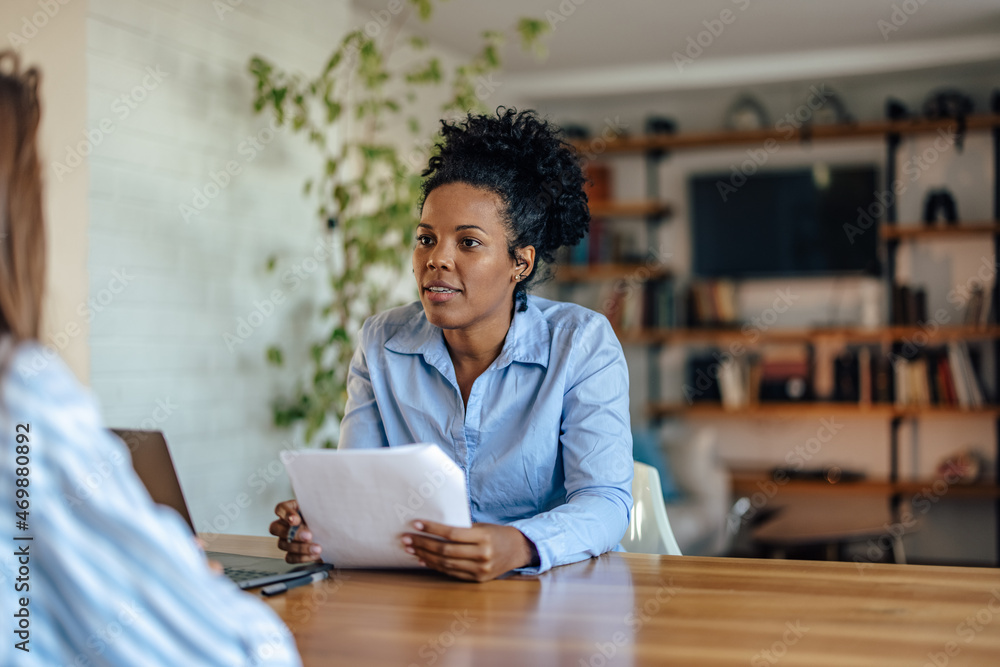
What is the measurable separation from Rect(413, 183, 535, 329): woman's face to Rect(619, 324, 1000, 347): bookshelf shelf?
11.4 feet

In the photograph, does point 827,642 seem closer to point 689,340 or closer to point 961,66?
point 689,340

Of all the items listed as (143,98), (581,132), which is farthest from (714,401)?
(143,98)

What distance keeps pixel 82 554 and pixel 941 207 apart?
4855 mm

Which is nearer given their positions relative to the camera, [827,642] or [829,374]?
[827,642]

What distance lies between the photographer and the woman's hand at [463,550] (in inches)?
46.9

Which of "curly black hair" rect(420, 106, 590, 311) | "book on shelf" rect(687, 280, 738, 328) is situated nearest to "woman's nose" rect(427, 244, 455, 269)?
"curly black hair" rect(420, 106, 590, 311)

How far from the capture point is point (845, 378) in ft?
15.4

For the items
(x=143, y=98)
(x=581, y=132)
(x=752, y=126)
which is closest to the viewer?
(x=143, y=98)

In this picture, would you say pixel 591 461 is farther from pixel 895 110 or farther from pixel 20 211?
pixel 895 110

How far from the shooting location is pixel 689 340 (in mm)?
4980

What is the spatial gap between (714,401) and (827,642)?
415 centimetres

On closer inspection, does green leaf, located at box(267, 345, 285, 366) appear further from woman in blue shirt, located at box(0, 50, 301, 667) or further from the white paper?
woman in blue shirt, located at box(0, 50, 301, 667)

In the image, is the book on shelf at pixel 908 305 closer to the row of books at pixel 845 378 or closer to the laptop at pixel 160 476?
the row of books at pixel 845 378

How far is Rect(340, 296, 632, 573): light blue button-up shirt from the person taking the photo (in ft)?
4.91
